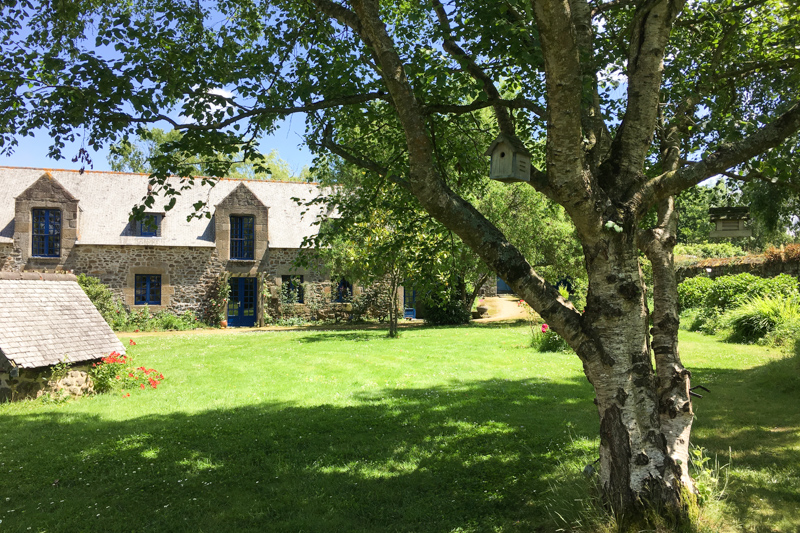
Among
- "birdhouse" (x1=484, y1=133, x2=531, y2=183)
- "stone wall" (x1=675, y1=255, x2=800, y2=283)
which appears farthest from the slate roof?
"birdhouse" (x1=484, y1=133, x2=531, y2=183)

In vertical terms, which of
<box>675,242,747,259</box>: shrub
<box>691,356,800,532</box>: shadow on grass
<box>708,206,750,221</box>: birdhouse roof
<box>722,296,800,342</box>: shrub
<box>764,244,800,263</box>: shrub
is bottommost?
<box>691,356,800,532</box>: shadow on grass

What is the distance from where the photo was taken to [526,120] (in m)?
6.63

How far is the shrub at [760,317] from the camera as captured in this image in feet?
42.2

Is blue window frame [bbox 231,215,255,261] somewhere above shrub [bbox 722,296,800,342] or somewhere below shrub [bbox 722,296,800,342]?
above

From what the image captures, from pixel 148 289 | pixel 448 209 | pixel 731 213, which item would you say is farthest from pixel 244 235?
pixel 448 209

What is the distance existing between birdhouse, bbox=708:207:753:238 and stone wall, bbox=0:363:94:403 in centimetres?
1113

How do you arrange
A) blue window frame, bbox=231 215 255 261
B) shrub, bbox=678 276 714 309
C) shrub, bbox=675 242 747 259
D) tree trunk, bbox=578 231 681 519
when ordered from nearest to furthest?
tree trunk, bbox=578 231 681 519, shrub, bbox=678 276 714 309, blue window frame, bbox=231 215 255 261, shrub, bbox=675 242 747 259

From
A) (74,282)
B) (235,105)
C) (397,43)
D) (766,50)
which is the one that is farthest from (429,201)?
(74,282)

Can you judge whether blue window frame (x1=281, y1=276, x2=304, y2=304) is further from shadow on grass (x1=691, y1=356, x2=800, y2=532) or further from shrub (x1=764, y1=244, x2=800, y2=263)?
shrub (x1=764, y1=244, x2=800, y2=263)

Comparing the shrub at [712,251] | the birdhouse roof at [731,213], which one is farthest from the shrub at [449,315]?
the shrub at [712,251]

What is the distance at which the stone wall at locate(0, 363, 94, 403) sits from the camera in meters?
8.47

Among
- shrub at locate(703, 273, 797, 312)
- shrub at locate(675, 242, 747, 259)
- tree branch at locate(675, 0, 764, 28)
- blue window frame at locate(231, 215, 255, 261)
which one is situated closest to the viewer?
tree branch at locate(675, 0, 764, 28)

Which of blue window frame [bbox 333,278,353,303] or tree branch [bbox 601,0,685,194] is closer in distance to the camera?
tree branch [bbox 601,0,685,194]

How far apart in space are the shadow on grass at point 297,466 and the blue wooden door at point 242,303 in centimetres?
1507
